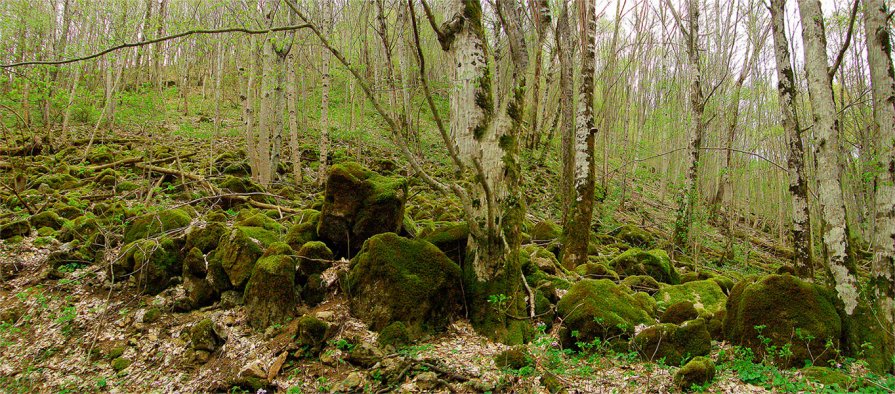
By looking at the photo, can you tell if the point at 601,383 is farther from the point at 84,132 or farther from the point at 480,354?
the point at 84,132

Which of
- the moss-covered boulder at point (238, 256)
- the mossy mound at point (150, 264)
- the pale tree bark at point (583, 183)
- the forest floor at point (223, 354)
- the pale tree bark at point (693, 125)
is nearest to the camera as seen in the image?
the forest floor at point (223, 354)

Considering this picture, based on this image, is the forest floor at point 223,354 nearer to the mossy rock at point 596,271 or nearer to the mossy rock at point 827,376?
the mossy rock at point 827,376

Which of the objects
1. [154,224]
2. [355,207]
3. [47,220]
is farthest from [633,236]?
[47,220]

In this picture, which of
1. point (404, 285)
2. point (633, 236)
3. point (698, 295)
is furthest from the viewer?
point (633, 236)

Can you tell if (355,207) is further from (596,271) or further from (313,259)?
(596,271)

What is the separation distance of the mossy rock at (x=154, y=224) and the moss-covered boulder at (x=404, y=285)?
347 centimetres

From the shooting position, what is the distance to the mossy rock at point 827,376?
3664 millimetres

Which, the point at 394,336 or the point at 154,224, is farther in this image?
the point at 154,224

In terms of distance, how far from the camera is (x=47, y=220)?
741cm

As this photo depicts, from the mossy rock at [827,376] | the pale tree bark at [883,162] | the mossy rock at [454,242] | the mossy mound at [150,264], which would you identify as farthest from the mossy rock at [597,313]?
the mossy mound at [150,264]

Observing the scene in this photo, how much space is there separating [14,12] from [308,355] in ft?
51.6

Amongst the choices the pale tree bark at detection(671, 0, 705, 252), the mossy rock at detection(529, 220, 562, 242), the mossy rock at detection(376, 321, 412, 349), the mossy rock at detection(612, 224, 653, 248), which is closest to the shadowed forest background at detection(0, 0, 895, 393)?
the mossy rock at detection(376, 321, 412, 349)

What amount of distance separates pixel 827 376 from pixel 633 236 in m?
8.73

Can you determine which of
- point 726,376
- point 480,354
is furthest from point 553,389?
point 726,376
